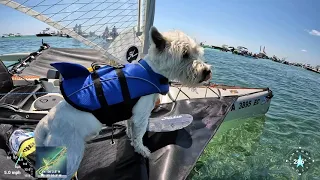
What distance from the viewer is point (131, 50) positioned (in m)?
4.17

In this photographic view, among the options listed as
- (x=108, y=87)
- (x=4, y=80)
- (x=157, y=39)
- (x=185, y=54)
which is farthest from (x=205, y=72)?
(x=4, y=80)

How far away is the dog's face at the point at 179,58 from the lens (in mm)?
2318

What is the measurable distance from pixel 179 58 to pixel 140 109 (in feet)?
2.06

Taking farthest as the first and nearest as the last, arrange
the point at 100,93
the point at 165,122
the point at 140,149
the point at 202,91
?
1. the point at 202,91
2. the point at 165,122
3. the point at 140,149
4. the point at 100,93

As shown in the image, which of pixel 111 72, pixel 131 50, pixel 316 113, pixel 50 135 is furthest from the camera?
pixel 316 113

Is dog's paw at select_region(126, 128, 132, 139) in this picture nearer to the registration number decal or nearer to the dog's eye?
the dog's eye

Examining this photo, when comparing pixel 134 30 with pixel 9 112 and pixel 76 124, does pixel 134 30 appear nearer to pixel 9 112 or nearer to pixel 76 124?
pixel 9 112

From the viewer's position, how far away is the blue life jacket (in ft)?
6.90

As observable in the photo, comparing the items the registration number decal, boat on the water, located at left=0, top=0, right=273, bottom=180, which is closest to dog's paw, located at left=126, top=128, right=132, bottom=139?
boat on the water, located at left=0, top=0, right=273, bottom=180

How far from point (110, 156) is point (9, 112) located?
1.51 metres

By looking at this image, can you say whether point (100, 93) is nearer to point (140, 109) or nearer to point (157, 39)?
point (140, 109)

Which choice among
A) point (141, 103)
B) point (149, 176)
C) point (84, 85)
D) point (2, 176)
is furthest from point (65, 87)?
point (149, 176)

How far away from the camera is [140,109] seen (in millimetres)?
2373

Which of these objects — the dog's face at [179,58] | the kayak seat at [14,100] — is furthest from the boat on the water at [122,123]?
the dog's face at [179,58]
